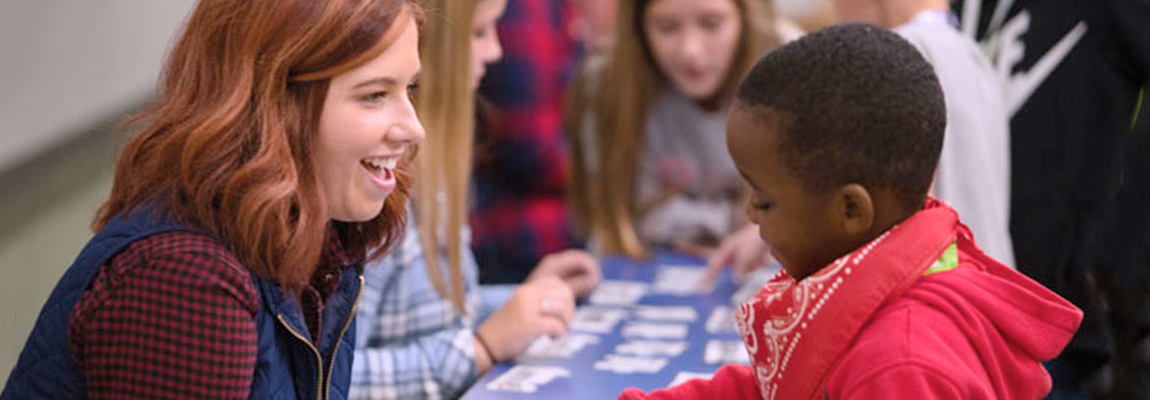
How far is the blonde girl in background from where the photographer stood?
1672mm

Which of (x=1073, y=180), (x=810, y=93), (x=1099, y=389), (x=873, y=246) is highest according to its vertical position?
(x=810, y=93)

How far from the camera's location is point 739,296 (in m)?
2.13

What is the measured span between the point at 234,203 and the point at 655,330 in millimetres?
924

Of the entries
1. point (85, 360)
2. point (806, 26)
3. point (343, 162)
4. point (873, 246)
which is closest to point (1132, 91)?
point (806, 26)

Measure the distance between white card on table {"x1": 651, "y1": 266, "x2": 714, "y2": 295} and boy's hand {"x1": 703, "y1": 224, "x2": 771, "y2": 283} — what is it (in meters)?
0.02

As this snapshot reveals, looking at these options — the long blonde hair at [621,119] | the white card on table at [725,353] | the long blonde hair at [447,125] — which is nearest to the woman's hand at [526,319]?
the long blonde hair at [447,125]

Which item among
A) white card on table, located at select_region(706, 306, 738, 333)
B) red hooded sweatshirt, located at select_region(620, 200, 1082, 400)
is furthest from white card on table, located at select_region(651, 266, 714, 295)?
red hooded sweatshirt, located at select_region(620, 200, 1082, 400)

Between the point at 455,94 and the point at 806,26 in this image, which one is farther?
the point at 806,26

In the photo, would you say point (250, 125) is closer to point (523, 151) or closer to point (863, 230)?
point (863, 230)

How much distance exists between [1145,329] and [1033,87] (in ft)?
2.71

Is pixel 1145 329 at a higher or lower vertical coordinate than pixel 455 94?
lower

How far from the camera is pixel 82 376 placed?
1.09 meters

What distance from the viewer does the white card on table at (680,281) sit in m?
2.19

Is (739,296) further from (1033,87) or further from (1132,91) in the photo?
(1132,91)
